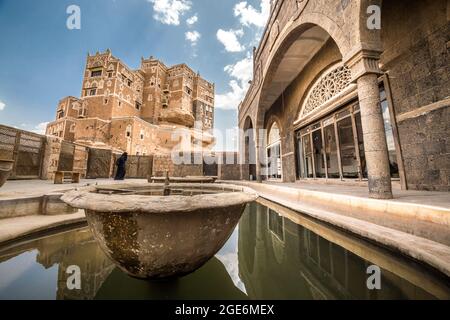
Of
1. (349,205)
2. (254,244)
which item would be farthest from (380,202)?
(254,244)

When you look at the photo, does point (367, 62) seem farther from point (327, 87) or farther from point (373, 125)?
point (327, 87)

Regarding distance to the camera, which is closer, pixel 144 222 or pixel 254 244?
pixel 144 222

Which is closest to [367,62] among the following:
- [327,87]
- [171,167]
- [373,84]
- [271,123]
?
[373,84]

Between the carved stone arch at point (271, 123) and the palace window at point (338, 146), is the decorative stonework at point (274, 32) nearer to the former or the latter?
the palace window at point (338, 146)

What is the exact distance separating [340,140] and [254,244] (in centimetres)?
639

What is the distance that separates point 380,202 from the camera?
281 centimetres

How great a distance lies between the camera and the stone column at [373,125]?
3211mm

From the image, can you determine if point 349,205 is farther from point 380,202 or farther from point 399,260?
point 399,260

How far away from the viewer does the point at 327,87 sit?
25.2 ft

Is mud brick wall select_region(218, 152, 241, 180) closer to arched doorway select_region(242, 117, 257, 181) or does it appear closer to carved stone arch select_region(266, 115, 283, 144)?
arched doorway select_region(242, 117, 257, 181)

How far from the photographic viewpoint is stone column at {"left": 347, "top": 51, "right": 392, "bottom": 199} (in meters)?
3.21

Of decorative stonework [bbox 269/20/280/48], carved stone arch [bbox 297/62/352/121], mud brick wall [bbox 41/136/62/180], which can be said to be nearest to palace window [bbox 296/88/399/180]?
carved stone arch [bbox 297/62/352/121]

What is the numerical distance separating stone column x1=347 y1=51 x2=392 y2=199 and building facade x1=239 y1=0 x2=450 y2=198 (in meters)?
0.01

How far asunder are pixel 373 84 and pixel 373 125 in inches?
31.2
